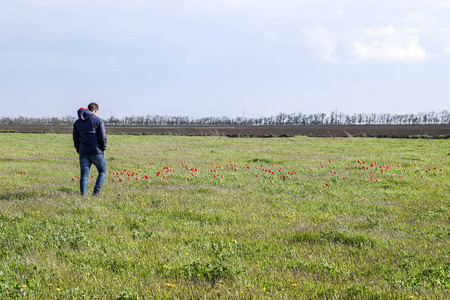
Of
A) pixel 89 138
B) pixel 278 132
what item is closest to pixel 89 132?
pixel 89 138

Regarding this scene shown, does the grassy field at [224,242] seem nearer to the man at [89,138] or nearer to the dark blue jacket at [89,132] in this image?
the man at [89,138]

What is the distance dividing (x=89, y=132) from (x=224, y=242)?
5611 mm

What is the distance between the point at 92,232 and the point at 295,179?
886cm

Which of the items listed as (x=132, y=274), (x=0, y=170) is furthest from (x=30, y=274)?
(x=0, y=170)

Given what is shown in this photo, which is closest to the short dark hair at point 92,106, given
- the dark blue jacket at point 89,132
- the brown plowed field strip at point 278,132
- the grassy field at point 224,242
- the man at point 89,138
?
the man at point 89,138

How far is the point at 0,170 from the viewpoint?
1556cm

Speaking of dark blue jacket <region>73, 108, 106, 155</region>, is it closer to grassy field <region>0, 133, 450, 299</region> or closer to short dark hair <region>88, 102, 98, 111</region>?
short dark hair <region>88, 102, 98, 111</region>

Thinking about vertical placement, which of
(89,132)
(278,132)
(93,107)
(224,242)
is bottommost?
(224,242)

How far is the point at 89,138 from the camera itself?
972 cm

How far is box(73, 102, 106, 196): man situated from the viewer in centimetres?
960

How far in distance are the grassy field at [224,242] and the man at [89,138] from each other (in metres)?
0.93

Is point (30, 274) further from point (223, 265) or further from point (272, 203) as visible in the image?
point (272, 203)

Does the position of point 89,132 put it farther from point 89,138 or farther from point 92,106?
point 92,106

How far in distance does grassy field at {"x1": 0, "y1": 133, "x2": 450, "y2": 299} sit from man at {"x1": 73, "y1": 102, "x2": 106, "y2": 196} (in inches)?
36.8
